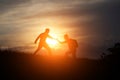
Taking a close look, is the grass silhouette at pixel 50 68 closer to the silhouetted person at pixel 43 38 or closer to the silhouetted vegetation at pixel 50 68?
the silhouetted vegetation at pixel 50 68

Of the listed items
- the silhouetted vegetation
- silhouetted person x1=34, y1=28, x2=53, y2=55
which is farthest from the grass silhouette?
silhouetted person x1=34, y1=28, x2=53, y2=55

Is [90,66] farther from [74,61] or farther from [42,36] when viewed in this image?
[42,36]

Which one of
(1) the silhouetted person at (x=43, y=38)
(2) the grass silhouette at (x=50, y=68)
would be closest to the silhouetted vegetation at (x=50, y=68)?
(2) the grass silhouette at (x=50, y=68)

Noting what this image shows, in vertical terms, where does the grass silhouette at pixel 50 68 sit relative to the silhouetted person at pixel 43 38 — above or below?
below

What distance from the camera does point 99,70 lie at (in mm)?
39062

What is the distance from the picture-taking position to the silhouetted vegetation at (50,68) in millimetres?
33594

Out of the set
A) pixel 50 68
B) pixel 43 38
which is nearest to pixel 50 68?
pixel 50 68

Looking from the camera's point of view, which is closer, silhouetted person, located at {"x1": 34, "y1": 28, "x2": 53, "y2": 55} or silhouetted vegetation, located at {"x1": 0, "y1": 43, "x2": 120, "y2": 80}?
silhouetted vegetation, located at {"x1": 0, "y1": 43, "x2": 120, "y2": 80}

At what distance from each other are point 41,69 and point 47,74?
114 centimetres

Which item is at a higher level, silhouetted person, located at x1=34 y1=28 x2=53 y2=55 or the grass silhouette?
silhouetted person, located at x1=34 y1=28 x2=53 y2=55

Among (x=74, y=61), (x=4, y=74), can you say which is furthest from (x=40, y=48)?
(x=4, y=74)

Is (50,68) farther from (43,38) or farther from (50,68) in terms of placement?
(43,38)

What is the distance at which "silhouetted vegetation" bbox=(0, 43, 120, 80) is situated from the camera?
33594 mm

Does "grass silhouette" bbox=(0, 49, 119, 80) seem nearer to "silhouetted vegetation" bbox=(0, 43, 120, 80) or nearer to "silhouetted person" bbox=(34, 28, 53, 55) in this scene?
"silhouetted vegetation" bbox=(0, 43, 120, 80)
